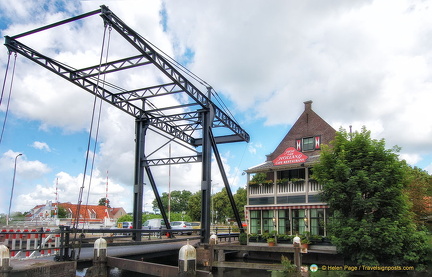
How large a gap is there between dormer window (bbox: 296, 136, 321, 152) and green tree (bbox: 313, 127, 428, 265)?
542 centimetres

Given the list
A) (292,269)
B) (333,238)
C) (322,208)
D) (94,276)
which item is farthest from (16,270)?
(322,208)

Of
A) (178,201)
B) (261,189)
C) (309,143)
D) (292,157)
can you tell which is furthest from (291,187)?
(178,201)

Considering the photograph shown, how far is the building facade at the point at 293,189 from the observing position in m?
19.5

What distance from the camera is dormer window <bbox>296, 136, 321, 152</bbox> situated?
74.6ft

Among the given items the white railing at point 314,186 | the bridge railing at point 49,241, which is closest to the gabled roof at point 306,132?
the white railing at point 314,186

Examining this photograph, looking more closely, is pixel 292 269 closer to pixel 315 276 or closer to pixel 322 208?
pixel 315 276

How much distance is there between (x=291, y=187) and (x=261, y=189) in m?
2.04

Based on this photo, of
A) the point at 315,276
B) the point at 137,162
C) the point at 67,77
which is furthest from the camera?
the point at 137,162

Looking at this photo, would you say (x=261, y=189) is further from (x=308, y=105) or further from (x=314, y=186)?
(x=308, y=105)

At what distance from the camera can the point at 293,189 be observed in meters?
20.6

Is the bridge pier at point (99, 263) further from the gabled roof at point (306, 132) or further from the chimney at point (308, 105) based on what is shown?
the chimney at point (308, 105)

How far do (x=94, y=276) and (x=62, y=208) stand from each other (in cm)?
6498

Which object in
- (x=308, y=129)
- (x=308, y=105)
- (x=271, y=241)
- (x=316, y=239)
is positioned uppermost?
Result: (x=308, y=105)

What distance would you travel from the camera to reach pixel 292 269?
12203mm
